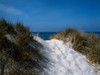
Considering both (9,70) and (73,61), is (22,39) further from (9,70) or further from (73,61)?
(73,61)

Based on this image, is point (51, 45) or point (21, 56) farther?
point (51, 45)

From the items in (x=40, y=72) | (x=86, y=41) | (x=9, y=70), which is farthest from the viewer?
(x=86, y=41)

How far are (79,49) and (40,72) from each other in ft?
10.1

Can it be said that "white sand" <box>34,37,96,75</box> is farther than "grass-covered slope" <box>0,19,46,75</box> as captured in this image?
Yes

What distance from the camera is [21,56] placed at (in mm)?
3205

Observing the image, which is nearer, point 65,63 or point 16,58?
point 16,58

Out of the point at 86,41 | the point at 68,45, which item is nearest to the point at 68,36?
the point at 68,45

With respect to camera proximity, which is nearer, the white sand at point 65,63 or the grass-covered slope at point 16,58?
the grass-covered slope at point 16,58

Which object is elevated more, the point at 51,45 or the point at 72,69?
the point at 51,45

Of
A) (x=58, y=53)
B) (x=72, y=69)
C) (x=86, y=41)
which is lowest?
(x=72, y=69)

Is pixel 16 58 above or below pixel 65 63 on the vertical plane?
above

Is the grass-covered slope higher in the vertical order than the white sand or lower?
higher

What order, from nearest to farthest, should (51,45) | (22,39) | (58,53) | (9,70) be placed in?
(9,70)
(22,39)
(58,53)
(51,45)

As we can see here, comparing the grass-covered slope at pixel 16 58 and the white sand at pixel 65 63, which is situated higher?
the grass-covered slope at pixel 16 58
